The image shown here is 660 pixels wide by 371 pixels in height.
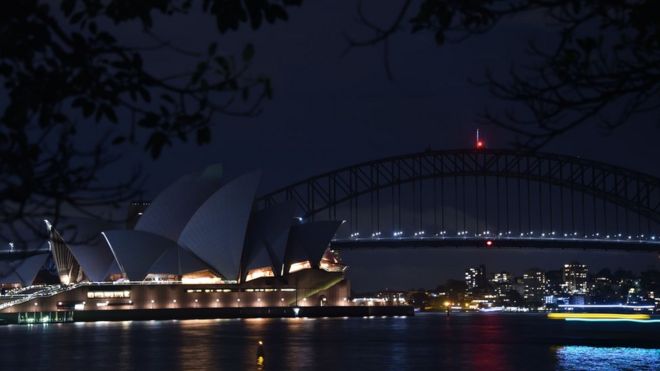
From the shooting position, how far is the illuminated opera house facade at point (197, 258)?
101 meters

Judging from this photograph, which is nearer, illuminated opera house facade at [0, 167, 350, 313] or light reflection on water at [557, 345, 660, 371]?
light reflection on water at [557, 345, 660, 371]

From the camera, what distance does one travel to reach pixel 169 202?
104688 millimetres

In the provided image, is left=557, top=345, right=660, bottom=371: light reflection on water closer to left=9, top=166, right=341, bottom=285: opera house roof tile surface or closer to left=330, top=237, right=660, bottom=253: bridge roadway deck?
left=9, top=166, right=341, bottom=285: opera house roof tile surface

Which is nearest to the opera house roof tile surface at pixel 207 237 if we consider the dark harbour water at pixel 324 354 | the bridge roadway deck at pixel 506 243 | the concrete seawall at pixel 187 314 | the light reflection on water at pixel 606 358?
the concrete seawall at pixel 187 314

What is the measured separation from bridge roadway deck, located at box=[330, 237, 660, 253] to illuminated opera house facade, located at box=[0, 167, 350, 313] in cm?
1257

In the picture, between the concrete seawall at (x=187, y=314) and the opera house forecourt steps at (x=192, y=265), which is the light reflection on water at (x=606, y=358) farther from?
the concrete seawall at (x=187, y=314)

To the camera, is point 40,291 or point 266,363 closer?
point 266,363

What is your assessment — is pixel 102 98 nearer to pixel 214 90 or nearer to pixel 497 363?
pixel 214 90

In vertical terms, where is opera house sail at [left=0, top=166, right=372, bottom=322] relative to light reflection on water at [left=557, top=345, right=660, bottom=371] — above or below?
above

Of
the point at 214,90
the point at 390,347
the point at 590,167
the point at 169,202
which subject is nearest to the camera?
the point at 214,90

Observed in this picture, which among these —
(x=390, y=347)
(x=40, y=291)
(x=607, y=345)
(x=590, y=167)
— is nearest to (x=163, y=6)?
(x=390, y=347)

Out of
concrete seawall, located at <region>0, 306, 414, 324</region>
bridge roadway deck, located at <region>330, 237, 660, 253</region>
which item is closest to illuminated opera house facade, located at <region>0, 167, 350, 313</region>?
concrete seawall, located at <region>0, 306, 414, 324</region>

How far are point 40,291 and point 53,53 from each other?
113112 mm

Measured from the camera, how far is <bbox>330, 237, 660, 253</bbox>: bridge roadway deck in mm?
124125
